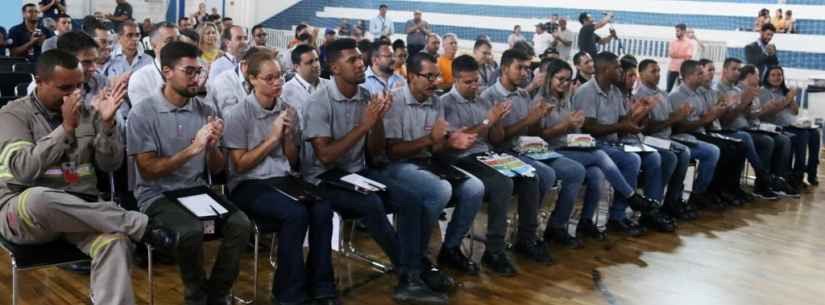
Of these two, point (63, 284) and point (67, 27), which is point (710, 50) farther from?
point (63, 284)

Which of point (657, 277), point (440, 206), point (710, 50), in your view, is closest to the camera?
point (440, 206)

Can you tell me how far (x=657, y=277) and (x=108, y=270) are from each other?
8.91 ft

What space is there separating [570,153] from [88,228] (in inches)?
115

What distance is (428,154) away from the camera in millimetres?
4328

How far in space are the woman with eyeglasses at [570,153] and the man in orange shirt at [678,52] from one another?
249 inches

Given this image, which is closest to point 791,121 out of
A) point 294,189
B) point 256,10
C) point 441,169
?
point 441,169

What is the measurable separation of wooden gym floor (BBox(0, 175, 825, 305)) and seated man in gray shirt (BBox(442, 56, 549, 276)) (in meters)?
0.16

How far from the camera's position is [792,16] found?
11891 mm

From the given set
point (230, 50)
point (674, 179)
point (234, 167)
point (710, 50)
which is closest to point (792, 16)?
point (710, 50)

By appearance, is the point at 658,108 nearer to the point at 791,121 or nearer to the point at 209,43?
the point at 791,121

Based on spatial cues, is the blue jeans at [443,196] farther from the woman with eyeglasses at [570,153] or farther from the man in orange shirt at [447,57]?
the man in orange shirt at [447,57]

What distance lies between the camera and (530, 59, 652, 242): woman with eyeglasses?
15.8ft

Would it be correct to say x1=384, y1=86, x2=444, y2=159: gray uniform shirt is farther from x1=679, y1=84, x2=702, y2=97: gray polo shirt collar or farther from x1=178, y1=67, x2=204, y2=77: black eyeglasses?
x1=679, y1=84, x2=702, y2=97: gray polo shirt collar

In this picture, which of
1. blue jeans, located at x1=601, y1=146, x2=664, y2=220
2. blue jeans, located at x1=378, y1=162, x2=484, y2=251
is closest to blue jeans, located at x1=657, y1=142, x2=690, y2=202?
blue jeans, located at x1=601, y1=146, x2=664, y2=220
